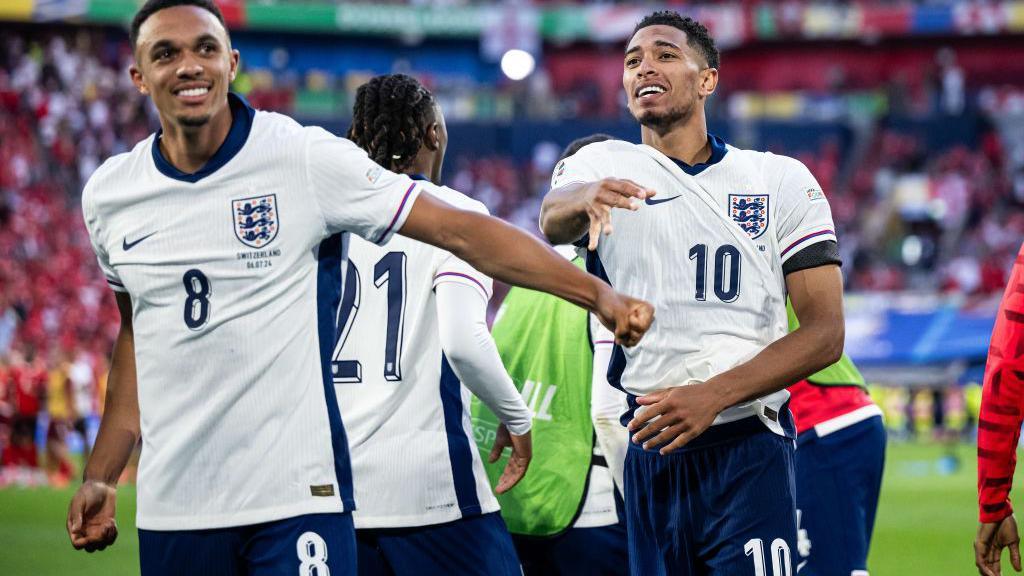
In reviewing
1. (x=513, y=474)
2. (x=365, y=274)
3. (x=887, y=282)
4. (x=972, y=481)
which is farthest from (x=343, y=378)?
(x=887, y=282)

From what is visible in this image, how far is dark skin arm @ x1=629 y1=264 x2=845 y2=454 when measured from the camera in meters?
3.58

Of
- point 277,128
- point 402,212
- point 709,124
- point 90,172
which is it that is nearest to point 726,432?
point 402,212

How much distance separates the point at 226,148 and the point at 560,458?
6.29ft

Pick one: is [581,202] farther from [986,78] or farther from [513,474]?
[986,78]

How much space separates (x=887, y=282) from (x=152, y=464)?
97.3 ft

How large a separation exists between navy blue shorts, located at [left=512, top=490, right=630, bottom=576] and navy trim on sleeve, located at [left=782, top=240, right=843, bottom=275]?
1.26 metres

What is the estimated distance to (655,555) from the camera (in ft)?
12.6

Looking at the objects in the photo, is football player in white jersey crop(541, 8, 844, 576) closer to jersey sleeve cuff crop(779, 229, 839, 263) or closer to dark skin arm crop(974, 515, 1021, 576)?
jersey sleeve cuff crop(779, 229, 839, 263)

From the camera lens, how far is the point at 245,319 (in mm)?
3227

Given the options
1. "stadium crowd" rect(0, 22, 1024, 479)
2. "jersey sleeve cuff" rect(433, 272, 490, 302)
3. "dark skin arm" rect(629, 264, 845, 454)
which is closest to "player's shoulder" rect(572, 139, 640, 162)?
"jersey sleeve cuff" rect(433, 272, 490, 302)

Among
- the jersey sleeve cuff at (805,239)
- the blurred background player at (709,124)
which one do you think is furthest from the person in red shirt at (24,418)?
the jersey sleeve cuff at (805,239)

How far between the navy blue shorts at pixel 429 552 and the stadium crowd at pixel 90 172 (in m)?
18.3

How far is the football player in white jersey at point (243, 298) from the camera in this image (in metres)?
3.21

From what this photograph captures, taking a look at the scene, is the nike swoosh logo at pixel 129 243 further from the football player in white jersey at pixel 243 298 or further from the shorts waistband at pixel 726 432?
the shorts waistband at pixel 726 432
